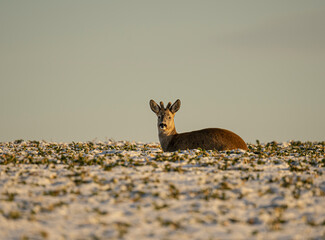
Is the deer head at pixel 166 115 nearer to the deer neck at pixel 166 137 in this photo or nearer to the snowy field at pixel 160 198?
the deer neck at pixel 166 137

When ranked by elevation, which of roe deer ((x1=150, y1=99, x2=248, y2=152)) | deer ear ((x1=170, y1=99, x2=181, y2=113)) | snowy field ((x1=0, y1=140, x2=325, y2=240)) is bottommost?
snowy field ((x1=0, y1=140, x2=325, y2=240))

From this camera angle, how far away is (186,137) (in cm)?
1738

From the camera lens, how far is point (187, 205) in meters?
9.27

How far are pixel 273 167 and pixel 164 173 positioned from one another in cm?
370

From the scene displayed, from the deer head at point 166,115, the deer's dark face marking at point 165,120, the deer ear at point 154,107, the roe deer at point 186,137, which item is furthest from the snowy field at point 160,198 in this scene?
the deer ear at point 154,107

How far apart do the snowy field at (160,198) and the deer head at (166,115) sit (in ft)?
11.5

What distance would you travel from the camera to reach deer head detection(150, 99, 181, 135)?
17869 millimetres

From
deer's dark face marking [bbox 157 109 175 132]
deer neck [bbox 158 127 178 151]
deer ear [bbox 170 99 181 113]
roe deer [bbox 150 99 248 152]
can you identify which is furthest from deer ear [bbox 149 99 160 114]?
deer neck [bbox 158 127 178 151]

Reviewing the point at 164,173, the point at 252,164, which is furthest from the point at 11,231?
the point at 252,164

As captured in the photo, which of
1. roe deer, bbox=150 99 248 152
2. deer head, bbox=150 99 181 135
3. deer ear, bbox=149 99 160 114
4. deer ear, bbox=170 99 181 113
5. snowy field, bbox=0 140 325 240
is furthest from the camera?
deer ear, bbox=149 99 160 114

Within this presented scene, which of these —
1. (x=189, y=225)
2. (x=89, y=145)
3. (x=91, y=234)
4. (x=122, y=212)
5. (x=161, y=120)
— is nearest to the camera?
(x=91, y=234)

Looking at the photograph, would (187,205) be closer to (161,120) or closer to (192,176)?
(192,176)

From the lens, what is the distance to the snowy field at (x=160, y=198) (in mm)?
8023

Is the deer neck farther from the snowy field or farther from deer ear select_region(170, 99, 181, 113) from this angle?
the snowy field
